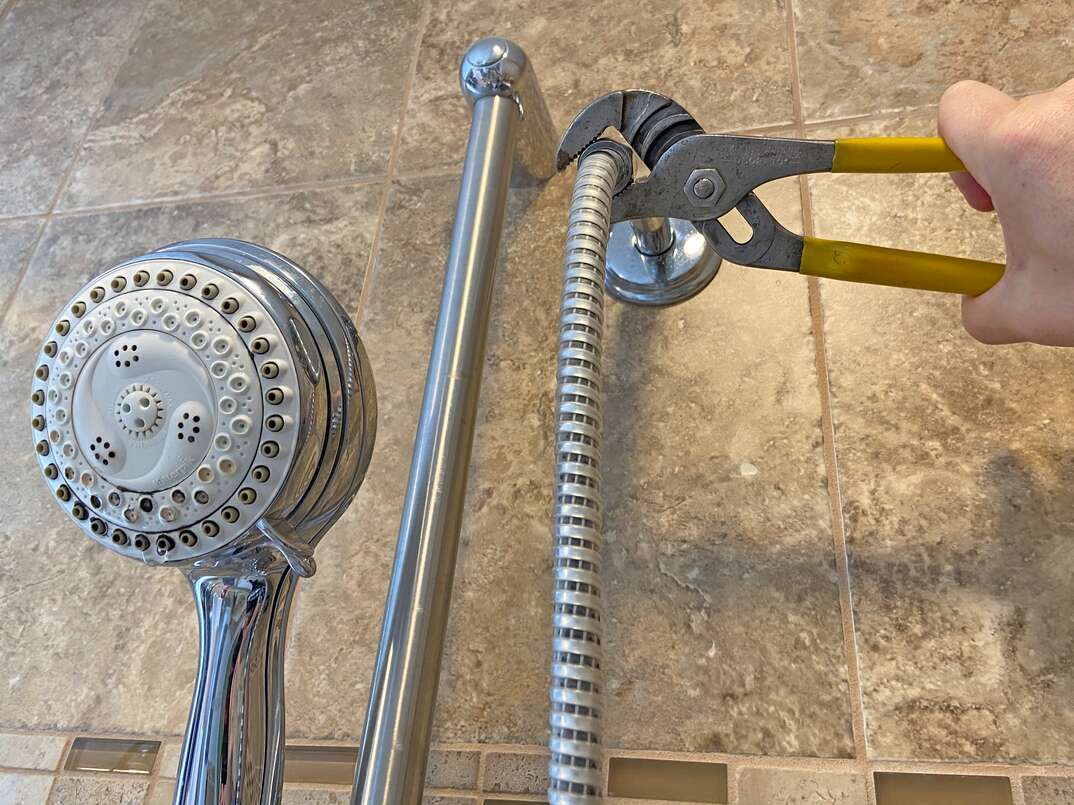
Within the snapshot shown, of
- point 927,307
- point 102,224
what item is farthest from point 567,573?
point 102,224

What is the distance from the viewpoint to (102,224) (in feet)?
2.06

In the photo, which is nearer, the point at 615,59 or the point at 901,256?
the point at 901,256

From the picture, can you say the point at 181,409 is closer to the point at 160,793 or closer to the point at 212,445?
the point at 212,445

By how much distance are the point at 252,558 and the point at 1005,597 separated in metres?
0.33

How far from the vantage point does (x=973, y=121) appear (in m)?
0.33

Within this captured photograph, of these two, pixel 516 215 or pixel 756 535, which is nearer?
pixel 756 535

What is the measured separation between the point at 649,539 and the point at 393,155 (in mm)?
329

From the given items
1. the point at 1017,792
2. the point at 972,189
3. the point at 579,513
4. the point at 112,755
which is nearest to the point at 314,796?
the point at 112,755

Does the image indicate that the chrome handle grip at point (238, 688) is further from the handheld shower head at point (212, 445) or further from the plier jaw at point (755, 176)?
the plier jaw at point (755, 176)

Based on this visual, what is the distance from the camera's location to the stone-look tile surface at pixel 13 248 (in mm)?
626

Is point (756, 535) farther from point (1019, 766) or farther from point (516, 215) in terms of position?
point (516, 215)

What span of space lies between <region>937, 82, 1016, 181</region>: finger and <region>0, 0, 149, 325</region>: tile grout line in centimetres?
62

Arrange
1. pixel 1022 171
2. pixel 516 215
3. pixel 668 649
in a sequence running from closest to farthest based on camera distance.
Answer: pixel 1022 171 < pixel 668 649 < pixel 516 215

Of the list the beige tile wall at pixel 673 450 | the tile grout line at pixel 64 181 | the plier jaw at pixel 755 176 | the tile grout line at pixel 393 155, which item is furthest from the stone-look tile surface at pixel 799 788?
the tile grout line at pixel 64 181
